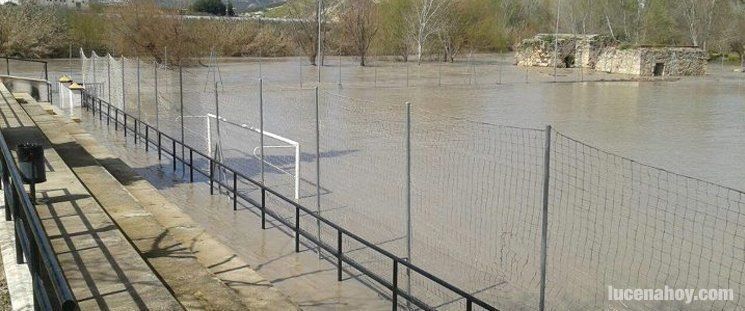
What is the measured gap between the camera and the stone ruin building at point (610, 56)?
50.0 m

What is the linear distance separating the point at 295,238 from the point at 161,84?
81.8 feet

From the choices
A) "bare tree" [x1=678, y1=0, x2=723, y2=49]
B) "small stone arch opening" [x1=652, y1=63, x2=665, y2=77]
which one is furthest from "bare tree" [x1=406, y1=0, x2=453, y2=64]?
"bare tree" [x1=678, y1=0, x2=723, y2=49]

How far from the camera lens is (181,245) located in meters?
7.64

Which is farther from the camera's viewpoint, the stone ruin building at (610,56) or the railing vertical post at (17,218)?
the stone ruin building at (610,56)

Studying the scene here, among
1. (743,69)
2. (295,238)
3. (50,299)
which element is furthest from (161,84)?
(743,69)

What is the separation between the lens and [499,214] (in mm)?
10781

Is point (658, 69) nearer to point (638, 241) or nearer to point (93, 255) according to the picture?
point (638, 241)

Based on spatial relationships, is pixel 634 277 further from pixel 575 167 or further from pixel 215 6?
pixel 215 6

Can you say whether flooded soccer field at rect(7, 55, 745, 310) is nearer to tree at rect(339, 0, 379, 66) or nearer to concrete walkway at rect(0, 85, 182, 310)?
concrete walkway at rect(0, 85, 182, 310)

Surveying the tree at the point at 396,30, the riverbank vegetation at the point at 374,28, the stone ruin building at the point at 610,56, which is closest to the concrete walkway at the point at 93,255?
the riverbank vegetation at the point at 374,28

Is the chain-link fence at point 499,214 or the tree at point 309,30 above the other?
the tree at point 309,30

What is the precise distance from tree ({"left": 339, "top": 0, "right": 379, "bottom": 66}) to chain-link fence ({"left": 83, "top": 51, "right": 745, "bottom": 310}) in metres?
45.2

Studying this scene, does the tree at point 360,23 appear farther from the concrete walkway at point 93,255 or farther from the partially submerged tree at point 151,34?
the concrete walkway at point 93,255

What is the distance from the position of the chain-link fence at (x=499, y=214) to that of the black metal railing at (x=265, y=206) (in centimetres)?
11
